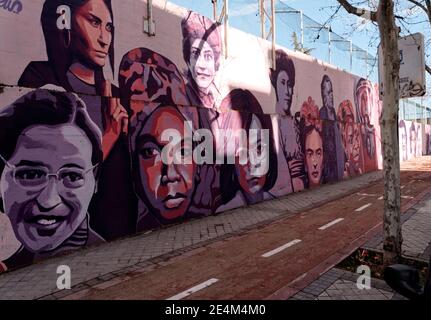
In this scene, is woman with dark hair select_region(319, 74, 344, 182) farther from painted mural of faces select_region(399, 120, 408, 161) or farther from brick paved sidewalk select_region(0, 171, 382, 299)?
painted mural of faces select_region(399, 120, 408, 161)

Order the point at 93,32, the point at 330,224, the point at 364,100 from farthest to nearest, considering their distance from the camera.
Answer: the point at 364,100
the point at 330,224
the point at 93,32

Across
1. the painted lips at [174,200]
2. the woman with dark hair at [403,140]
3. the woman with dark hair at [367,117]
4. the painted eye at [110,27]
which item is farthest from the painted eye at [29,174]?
the woman with dark hair at [403,140]

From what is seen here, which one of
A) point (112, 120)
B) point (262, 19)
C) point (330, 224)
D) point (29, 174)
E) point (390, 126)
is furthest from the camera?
point (262, 19)

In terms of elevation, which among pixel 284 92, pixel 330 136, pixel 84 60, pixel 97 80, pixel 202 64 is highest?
pixel 202 64

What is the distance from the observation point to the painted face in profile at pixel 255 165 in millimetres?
11625

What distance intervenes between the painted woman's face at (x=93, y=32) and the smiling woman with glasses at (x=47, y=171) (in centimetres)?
98

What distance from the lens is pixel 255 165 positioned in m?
12.2

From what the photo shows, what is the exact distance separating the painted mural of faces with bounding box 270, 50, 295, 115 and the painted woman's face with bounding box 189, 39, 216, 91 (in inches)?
132

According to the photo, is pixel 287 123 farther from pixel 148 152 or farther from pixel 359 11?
pixel 359 11

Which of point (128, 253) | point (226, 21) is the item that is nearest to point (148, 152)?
point (128, 253)

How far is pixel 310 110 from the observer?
1576 centimetres

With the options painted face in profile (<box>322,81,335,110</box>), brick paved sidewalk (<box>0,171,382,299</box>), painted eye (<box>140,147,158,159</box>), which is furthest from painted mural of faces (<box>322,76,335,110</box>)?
painted eye (<box>140,147,158,159</box>)

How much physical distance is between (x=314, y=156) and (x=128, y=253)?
10615mm
